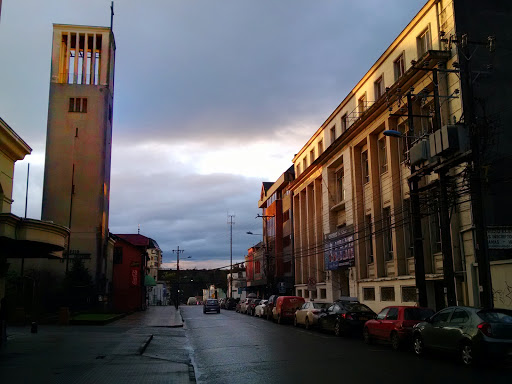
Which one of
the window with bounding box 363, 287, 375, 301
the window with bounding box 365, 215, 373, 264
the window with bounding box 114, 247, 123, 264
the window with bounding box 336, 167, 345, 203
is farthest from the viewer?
the window with bounding box 114, 247, 123, 264

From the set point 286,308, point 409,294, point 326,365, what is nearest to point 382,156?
point 409,294

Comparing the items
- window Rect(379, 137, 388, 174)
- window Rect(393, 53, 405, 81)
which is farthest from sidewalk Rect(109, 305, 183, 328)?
window Rect(393, 53, 405, 81)

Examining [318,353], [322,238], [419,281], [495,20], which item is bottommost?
[318,353]

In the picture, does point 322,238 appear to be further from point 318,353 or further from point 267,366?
point 267,366

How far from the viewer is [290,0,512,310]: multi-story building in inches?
691

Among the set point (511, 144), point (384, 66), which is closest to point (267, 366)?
point (511, 144)

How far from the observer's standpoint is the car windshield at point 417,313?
16.2 m

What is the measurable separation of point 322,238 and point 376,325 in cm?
2627

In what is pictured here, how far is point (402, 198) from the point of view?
94.3ft

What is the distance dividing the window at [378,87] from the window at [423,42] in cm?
459

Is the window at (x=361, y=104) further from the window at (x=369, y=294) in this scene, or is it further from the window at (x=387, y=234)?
the window at (x=369, y=294)

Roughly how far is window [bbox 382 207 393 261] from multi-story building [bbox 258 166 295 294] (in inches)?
896

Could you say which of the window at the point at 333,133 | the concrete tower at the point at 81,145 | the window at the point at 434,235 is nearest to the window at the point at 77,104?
the concrete tower at the point at 81,145

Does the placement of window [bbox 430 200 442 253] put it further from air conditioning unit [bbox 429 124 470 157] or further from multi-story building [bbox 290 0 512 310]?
air conditioning unit [bbox 429 124 470 157]
